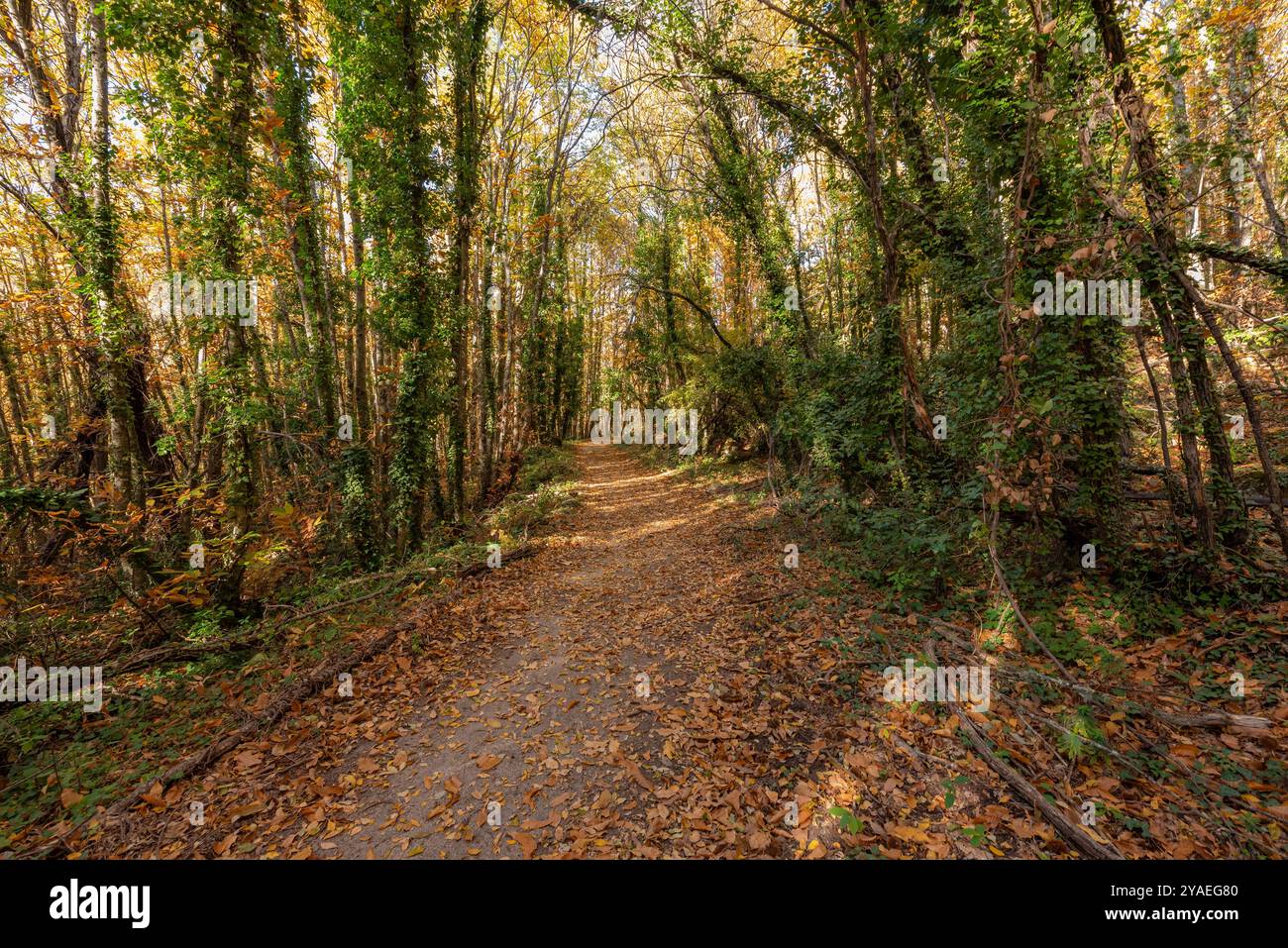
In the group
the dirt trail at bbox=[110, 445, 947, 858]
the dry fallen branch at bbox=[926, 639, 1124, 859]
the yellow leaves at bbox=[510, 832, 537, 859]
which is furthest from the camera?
the dirt trail at bbox=[110, 445, 947, 858]

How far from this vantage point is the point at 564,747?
431 cm

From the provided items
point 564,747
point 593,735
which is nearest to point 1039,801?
point 593,735

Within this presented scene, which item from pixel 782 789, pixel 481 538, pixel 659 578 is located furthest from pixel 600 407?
pixel 782 789

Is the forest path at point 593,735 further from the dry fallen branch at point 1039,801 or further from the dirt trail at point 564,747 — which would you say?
the dry fallen branch at point 1039,801

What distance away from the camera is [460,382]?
1262 centimetres

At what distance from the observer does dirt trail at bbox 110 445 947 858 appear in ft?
11.0

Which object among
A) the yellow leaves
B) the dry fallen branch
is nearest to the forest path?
the yellow leaves

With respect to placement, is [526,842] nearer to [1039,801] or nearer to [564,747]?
[564,747]

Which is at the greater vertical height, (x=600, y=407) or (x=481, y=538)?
(x=600, y=407)

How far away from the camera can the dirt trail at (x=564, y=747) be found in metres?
3.35

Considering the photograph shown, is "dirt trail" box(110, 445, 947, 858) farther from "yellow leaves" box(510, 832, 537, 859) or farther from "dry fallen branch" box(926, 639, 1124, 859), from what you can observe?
"dry fallen branch" box(926, 639, 1124, 859)

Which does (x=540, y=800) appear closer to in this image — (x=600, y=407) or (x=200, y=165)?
(x=200, y=165)

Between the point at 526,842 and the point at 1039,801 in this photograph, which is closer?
the point at 1039,801
